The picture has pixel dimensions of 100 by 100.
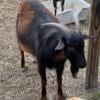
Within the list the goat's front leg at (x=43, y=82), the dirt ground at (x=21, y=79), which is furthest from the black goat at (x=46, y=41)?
the dirt ground at (x=21, y=79)

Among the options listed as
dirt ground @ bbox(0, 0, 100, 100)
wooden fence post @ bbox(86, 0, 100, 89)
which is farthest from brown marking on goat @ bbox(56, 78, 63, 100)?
wooden fence post @ bbox(86, 0, 100, 89)

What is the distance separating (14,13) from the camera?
802cm

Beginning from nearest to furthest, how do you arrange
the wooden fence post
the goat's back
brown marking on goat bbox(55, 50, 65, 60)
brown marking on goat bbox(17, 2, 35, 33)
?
brown marking on goat bbox(55, 50, 65, 60), the wooden fence post, the goat's back, brown marking on goat bbox(17, 2, 35, 33)

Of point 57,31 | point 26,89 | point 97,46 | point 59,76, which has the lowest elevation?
point 26,89

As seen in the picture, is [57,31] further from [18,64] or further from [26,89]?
[18,64]

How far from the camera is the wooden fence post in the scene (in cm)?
495

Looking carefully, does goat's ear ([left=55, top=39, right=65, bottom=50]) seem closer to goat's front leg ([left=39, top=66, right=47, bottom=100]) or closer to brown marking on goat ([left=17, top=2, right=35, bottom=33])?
goat's front leg ([left=39, top=66, right=47, bottom=100])

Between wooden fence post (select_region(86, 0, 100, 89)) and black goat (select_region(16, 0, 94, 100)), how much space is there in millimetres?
447

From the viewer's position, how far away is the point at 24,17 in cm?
569

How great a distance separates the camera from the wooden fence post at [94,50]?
4.95 metres

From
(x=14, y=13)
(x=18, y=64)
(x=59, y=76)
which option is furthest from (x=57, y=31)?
(x=14, y=13)

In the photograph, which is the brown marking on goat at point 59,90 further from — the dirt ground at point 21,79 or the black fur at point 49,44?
the dirt ground at point 21,79

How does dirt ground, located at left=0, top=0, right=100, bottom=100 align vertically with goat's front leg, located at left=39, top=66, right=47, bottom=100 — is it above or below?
below

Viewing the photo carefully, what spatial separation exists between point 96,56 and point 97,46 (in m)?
0.16
